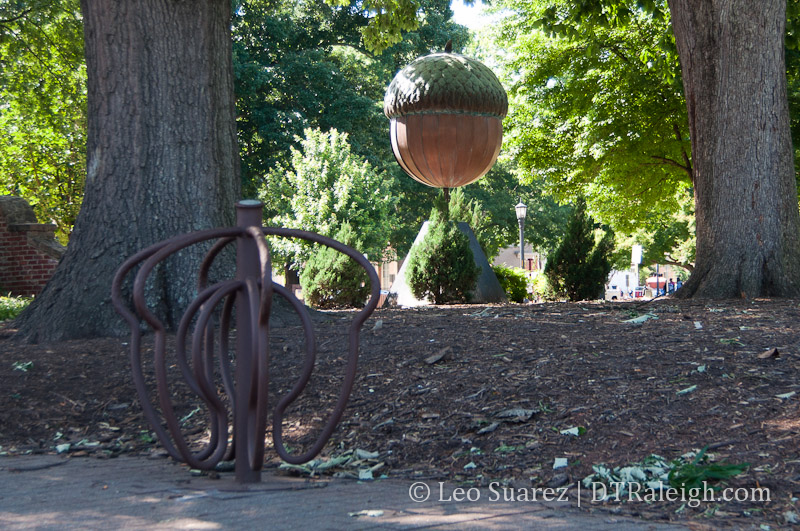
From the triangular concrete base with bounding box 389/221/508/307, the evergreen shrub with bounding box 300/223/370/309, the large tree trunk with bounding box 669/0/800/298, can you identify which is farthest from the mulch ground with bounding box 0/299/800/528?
the triangular concrete base with bounding box 389/221/508/307

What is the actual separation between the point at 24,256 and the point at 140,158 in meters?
9.80

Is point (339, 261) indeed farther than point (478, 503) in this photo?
Result: Yes

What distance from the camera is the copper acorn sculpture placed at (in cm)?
1024

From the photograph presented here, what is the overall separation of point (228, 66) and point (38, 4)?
9396 millimetres

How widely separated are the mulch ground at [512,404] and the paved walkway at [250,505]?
0.70 ft

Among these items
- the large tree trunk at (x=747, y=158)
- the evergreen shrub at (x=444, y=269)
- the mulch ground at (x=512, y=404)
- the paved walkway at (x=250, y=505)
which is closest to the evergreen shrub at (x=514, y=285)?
the evergreen shrub at (x=444, y=269)

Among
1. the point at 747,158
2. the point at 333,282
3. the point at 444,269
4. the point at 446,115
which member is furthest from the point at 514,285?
the point at 747,158

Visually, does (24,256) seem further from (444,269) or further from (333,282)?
(444,269)

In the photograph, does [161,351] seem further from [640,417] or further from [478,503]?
[640,417]

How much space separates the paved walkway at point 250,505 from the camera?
2.53 meters

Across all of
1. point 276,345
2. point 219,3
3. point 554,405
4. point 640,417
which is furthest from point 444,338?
point 219,3

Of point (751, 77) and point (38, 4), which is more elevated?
point (38, 4)

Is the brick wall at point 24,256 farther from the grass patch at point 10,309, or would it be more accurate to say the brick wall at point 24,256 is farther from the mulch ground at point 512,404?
the mulch ground at point 512,404

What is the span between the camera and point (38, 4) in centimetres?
1376
